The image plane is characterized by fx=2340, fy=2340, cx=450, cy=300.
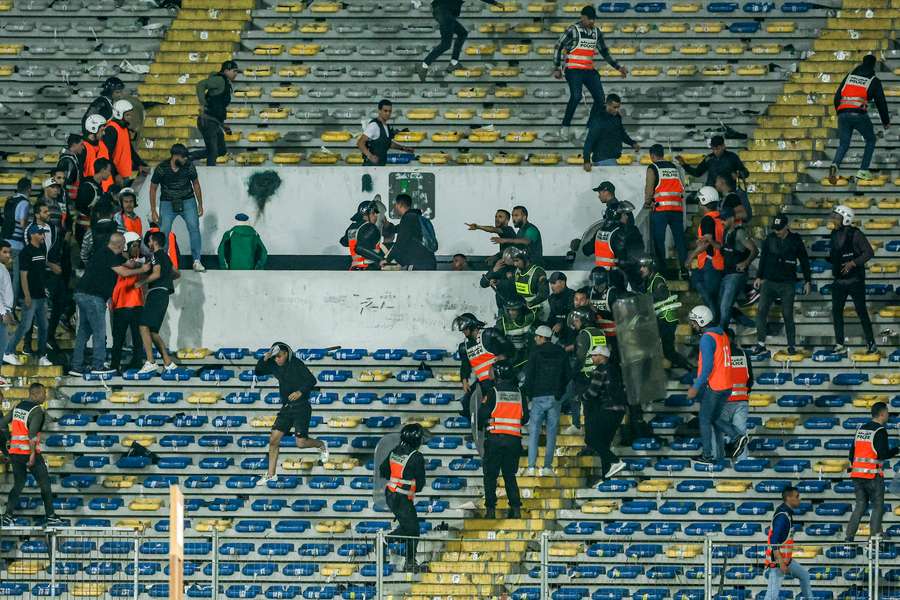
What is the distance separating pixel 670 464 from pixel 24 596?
707 cm

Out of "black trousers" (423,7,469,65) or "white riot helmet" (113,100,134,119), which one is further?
"black trousers" (423,7,469,65)

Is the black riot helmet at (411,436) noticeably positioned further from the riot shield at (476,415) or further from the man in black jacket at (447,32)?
the man in black jacket at (447,32)

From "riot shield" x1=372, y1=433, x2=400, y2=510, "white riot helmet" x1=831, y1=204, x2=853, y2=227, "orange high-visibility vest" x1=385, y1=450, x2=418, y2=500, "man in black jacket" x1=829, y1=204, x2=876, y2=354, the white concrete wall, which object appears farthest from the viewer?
the white concrete wall

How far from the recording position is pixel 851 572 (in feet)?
76.6

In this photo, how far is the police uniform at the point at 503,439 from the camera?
80.7ft

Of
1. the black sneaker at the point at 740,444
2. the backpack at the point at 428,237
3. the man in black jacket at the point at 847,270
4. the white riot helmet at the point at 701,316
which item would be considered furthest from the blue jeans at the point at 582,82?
the black sneaker at the point at 740,444

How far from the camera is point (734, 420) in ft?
82.6

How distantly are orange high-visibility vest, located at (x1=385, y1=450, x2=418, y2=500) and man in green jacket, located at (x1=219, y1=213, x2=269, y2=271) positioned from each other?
5268mm

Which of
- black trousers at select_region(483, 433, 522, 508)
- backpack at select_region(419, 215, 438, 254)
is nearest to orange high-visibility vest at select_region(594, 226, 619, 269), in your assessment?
backpack at select_region(419, 215, 438, 254)

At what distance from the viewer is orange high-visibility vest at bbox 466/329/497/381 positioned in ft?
83.9

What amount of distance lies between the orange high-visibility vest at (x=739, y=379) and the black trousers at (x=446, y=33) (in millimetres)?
8159

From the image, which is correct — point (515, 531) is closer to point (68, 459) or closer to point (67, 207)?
point (68, 459)

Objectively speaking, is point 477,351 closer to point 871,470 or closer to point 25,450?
point 871,470

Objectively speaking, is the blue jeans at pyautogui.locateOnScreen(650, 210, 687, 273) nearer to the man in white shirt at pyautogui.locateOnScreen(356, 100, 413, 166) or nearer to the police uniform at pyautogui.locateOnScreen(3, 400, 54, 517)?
the man in white shirt at pyautogui.locateOnScreen(356, 100, 413, 166)
